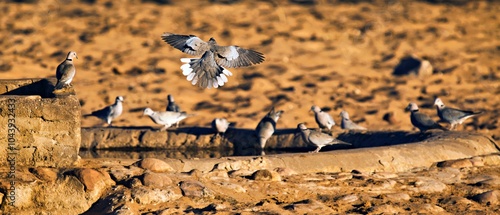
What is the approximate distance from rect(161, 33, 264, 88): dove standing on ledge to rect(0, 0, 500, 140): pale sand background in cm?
419

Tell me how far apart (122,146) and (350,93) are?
20.6 feet

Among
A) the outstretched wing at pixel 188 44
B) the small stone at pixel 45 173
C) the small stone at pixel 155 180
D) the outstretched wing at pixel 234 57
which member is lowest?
the small stone at pixel 155 180

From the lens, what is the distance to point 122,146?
37.6ft

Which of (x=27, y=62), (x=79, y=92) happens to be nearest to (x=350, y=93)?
(x=79, y=92)

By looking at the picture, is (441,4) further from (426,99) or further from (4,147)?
(4,147)

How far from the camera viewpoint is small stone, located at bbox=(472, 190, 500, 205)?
8.96m

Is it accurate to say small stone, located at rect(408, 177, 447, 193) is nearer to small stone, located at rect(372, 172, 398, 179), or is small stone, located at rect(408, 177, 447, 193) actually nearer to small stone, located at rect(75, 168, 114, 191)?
small stone, located at rect(372, 172, 398, 179)

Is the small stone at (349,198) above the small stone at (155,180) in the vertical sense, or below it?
below

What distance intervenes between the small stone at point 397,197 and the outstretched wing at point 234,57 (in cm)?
211

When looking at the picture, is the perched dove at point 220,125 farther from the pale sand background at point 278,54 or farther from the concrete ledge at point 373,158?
the pale sand background at point 278,54

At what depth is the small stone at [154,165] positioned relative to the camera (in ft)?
28.9

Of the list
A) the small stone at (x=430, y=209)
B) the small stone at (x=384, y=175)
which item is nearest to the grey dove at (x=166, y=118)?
the small stone at (x=384, y=175)

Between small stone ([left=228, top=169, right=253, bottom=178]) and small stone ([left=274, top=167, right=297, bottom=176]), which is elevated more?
small stone ([left=228, top=169, right=253, bottom=178])

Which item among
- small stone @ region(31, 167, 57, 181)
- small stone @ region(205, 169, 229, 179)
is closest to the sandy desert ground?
small stone @ region(205, 169, 229, 179)
